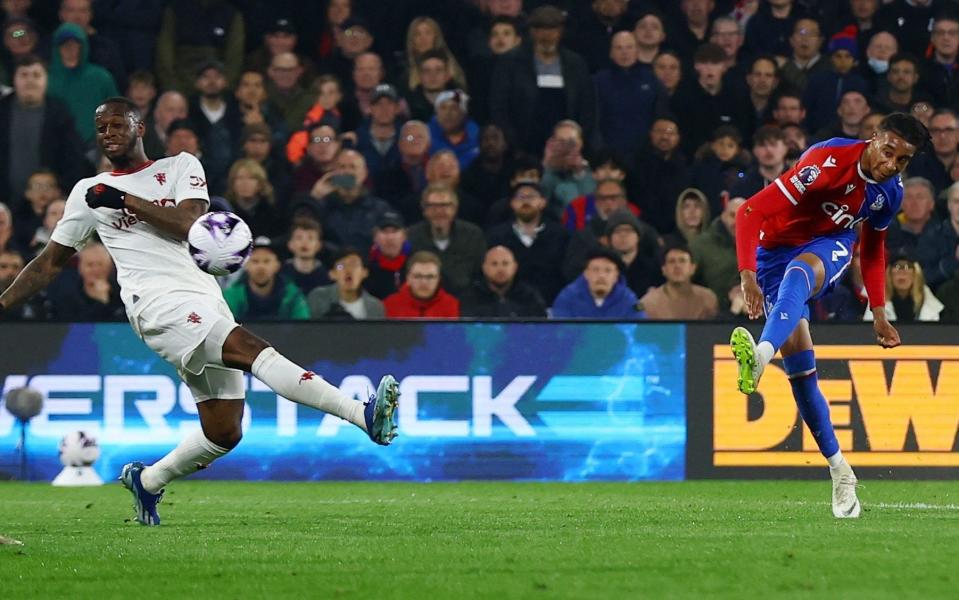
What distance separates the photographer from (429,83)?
1631cm

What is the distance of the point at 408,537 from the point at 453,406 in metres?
5.11

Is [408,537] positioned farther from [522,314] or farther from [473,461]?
[522,314]

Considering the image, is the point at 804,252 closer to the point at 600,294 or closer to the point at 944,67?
the point at 600,294

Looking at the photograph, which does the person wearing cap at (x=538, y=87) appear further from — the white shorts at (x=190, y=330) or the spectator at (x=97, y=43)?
the white shorts at (x=190, y=330)

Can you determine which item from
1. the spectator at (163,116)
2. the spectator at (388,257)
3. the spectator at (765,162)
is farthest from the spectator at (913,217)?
the spectator at (163,116)

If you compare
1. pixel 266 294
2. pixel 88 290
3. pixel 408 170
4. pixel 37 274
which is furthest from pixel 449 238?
pixel 37 274

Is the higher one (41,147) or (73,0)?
(73,0)

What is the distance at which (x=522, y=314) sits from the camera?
14.0m

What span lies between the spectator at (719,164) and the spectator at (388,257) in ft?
9.87

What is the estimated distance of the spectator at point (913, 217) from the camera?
1459cm

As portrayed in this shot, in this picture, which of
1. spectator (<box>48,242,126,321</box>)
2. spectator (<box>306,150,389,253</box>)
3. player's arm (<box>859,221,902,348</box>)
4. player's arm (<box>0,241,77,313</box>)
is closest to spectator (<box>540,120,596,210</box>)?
spectator (<box>306,150,389,253</box>)

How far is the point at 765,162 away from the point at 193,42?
237 inches

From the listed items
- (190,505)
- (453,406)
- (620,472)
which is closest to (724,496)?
(620,472)

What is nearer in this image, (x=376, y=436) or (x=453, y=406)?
(x=376, y=436)
